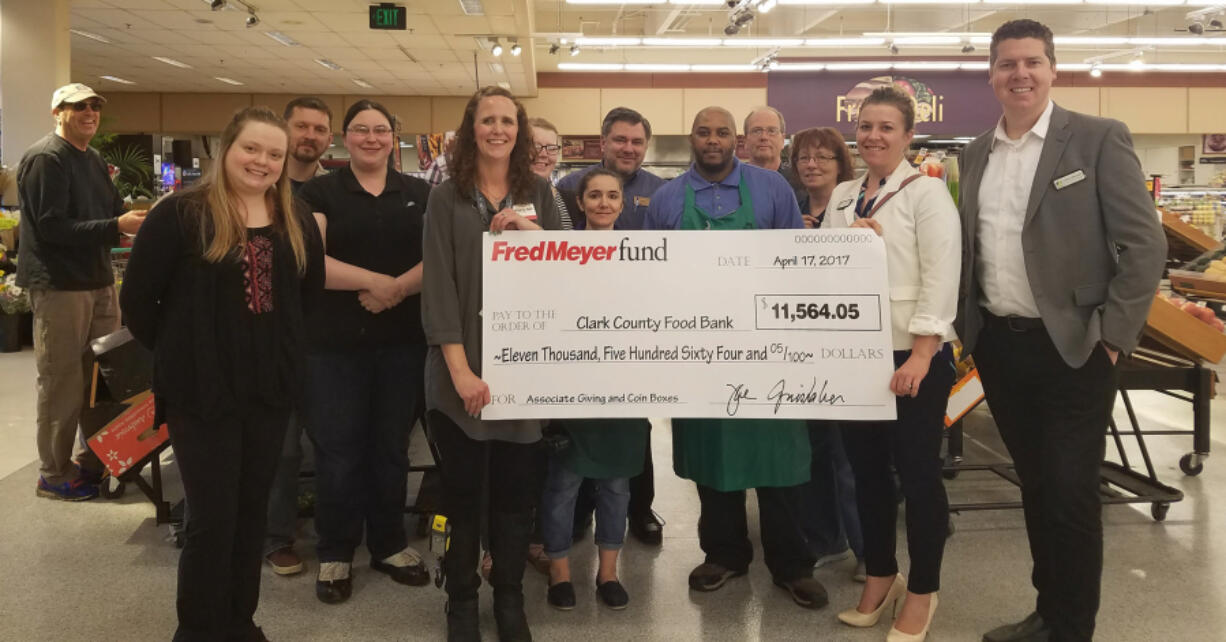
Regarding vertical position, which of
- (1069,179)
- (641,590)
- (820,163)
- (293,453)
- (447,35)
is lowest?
(641,590)

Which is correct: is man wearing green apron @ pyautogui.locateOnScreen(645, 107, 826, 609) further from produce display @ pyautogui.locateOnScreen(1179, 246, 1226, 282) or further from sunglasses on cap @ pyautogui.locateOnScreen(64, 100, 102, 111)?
produce display @ pyautogui.locateOnScreen(1179, 246, 1226, 282)

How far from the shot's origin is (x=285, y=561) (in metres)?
2.93

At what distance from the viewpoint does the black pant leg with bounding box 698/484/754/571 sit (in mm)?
2775

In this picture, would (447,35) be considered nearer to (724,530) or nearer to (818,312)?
(724,530)

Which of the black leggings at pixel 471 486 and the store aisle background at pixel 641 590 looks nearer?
the black leggings at pixel 471 486

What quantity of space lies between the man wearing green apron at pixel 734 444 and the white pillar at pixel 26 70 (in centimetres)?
783

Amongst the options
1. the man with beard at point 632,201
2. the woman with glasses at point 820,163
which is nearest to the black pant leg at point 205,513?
the man with beard at point 632,201

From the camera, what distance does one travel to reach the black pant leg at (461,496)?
230 cm

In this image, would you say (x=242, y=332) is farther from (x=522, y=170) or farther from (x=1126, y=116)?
(x=1126, y=116)

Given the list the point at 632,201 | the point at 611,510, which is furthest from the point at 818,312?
the point at 632,201

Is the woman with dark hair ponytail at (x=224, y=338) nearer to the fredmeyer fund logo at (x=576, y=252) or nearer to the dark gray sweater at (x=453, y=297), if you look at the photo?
the dark gray sweater at (x=453, y=297)

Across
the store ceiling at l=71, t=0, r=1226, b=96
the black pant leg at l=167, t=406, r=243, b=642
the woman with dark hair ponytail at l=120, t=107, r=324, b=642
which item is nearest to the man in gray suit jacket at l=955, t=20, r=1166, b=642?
the woman with dark hair ponytail at l=120, t=107, r=324, b=642

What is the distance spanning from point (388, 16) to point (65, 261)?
6056mm

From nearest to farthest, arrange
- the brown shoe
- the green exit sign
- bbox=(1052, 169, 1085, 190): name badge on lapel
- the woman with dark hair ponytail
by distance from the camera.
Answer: the woman with dark hair ponytail → bbox=(1052, 169, 1085, 190): name badge on lapel → the brown shoe → the green exit sign
